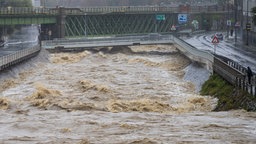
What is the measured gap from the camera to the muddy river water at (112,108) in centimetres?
3541

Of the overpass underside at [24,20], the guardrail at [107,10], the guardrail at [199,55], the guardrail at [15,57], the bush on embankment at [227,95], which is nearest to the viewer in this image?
the bush on embankment at [227,95]

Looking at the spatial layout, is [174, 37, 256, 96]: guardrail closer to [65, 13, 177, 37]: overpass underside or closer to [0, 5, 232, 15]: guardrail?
[0, 5, 232, 15]: guardrail

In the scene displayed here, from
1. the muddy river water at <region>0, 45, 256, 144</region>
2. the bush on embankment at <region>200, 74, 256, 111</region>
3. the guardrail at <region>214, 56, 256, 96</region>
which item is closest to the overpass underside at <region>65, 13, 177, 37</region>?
the muddy river water at <region>0, 45, 256, 144</region>

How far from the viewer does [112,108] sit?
47000mm

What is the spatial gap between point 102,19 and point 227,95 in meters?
90.1

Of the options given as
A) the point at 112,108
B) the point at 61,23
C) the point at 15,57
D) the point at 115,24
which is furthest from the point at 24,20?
the point at 112,108

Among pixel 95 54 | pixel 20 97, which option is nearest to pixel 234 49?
pixel 95 54

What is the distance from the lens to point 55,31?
125938mm

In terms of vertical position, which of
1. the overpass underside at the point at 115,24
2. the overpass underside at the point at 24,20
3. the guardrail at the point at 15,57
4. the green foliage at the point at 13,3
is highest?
the green foliage at the point at 13,3

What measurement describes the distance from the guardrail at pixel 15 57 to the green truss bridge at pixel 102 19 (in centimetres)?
2764

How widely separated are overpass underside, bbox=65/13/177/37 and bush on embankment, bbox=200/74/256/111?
246ft

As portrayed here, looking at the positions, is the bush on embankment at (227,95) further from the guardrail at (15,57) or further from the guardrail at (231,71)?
the guardrail at (15,57)

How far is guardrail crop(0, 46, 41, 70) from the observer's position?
221 feet

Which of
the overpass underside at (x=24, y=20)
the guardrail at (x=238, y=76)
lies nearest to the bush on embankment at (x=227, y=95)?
the guardrail at (x=238, y=76)
